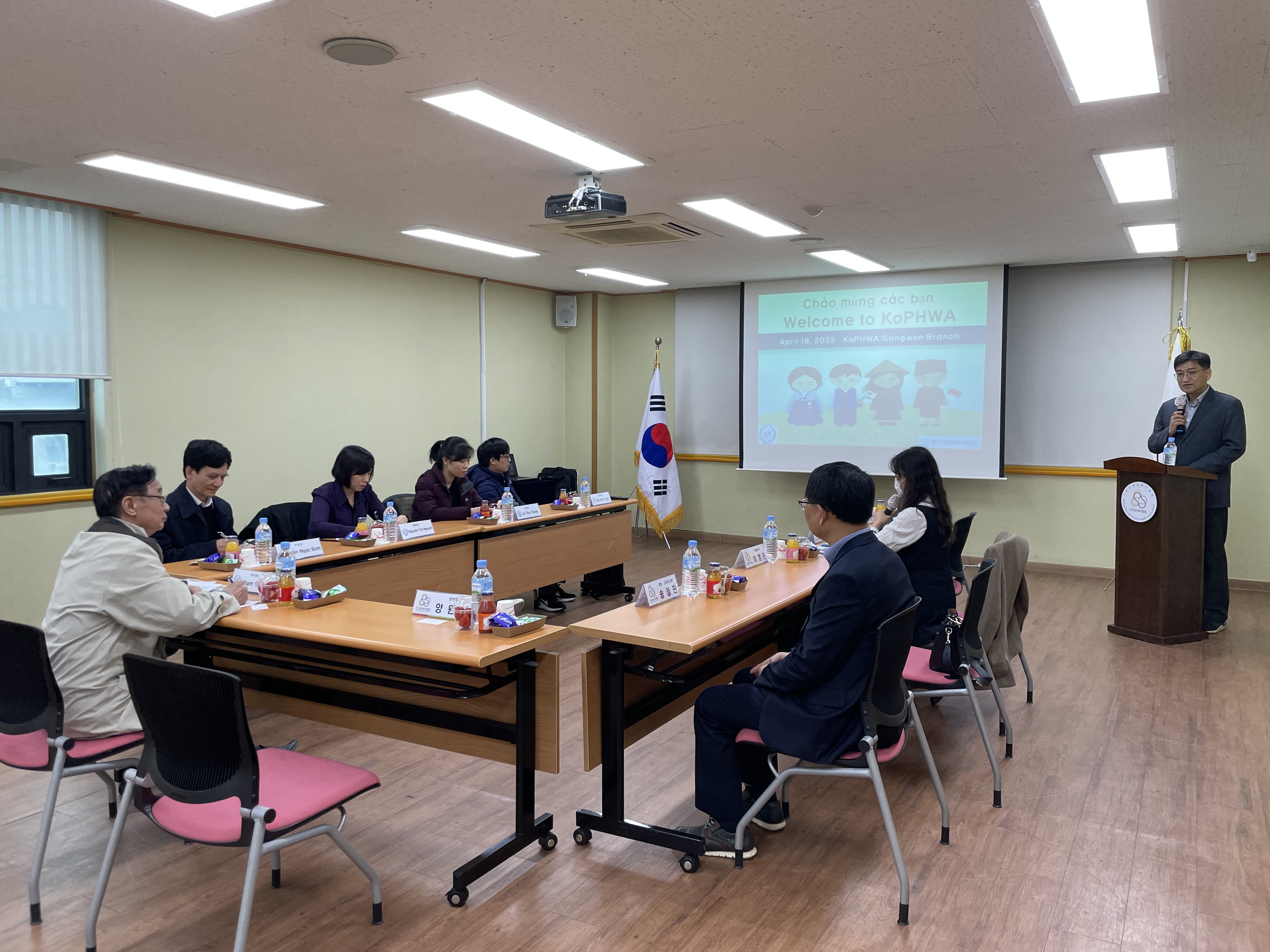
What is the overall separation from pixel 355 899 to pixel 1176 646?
16.1ft

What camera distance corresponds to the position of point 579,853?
115 inches

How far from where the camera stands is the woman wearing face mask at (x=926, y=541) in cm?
373

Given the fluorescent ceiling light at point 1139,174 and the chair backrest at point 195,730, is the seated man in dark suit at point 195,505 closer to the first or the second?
the chair backrest at point 195,730

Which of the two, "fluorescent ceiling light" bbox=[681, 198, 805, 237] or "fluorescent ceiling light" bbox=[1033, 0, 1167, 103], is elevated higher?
"fluorescent ceiling light" bbox=[681, 198, 805, 237]

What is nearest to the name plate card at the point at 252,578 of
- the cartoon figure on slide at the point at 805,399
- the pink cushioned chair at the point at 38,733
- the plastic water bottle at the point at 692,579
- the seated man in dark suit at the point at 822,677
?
the pink cushioned chair at the point at 38,733

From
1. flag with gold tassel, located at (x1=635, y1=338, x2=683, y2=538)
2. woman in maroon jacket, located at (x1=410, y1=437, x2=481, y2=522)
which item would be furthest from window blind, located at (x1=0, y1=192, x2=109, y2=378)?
flag with gold tassel, located at (x1=635, y1=338, x2=683, y2=538)

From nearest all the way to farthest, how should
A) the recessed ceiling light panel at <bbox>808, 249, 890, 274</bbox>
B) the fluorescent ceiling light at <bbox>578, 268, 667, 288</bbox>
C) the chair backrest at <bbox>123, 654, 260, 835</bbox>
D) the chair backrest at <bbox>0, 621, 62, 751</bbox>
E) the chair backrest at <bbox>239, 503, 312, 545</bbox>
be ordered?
the chair backrest at <bbox>123, 654, 260, 835</bbox>
the chair backrest at <bbox>0, 621, 62, 751</bbox>
the chair backrest at <bbox>239, 503, 312, 545</bbox>
the recessed ceiling light panel at <bbox>808, 249, 890, 274</bbox>
the fluorescent ceiling light at <bbox>578, 268, 667, 288</bbox>

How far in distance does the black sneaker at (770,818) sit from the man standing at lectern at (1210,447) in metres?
3.96

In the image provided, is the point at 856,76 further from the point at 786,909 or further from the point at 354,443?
the point at 354,443

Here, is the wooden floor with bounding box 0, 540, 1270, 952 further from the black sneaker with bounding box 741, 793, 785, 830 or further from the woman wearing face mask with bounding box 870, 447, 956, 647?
the woman wearing face mask with bounding box 870, 447, 956, 647

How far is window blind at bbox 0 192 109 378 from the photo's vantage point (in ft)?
16.5

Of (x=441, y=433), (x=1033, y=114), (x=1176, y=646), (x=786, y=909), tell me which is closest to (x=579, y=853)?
(x=786, y=909)

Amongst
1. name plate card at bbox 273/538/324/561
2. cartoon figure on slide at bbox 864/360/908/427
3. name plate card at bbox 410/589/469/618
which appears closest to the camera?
name plate card at bbox 410/589/469/618

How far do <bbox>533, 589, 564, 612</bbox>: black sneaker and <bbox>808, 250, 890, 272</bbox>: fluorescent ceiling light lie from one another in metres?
3.23
